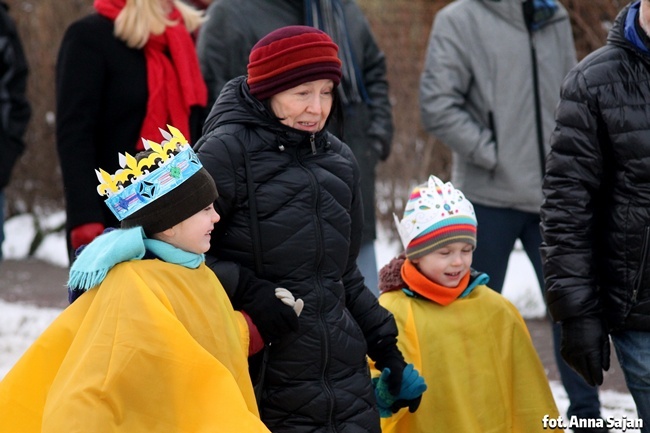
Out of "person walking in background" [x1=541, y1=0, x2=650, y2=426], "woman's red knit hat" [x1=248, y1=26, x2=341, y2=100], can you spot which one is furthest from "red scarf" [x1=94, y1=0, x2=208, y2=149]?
"person walking in background" [x1=541, y1=0, x2=650, y2=426]

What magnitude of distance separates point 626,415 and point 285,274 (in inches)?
112

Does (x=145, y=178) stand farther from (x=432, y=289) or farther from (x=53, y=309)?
(x=53, y=309)

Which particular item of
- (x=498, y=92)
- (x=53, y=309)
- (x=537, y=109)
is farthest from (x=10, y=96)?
(x=537, y=109)

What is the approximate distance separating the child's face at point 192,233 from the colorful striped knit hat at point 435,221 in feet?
4.40

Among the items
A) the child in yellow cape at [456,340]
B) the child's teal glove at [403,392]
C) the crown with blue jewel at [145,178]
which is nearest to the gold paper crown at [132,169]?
the crown with blue jewel at [145,178]

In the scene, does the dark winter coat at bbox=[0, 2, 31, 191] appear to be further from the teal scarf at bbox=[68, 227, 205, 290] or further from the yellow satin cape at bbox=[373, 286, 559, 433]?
the teal scarf at bbox=[68, 227, 205, 290]

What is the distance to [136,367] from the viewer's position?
3615 mm

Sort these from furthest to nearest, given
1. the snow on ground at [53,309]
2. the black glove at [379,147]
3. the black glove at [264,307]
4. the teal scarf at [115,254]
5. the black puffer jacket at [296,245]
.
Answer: the snow on ground at [53,309]
the black glove at [379,147]
the black puffer jacket at [296,245]
the black glove at [264,307]
the teal scarf at [115,254]

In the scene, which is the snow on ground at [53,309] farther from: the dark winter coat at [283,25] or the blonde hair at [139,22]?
the blonde hair at [139,22]

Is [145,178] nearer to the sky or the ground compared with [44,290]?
nearer to the sky

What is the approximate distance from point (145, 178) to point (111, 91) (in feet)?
5.86

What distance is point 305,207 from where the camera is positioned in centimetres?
419

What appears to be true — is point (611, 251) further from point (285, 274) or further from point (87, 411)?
point (87, 411)

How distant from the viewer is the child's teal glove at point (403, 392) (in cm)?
454
